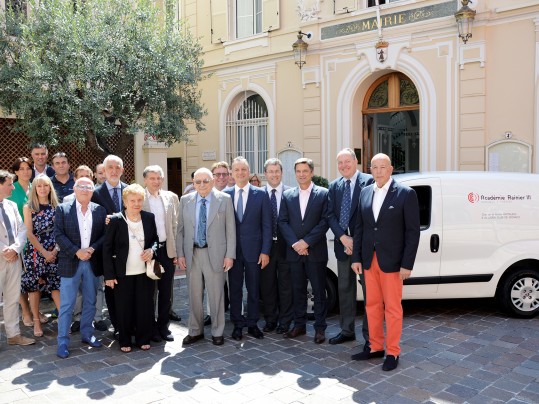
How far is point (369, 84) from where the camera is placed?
41.0 ft

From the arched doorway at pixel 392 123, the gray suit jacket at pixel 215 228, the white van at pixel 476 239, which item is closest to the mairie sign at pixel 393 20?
the arched doorway at pixel 392 123

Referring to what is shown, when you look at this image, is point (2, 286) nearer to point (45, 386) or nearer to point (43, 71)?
point (45, 386)

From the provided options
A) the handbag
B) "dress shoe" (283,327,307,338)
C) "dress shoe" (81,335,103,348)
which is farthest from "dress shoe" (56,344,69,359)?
"dress shoe" (283,327,307,338)

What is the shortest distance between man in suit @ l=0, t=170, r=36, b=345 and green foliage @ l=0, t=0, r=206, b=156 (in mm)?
2957

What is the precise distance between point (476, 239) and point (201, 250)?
10.8ft

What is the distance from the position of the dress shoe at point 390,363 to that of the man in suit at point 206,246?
5.84 feet

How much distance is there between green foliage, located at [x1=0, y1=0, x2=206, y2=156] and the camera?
8.34 m

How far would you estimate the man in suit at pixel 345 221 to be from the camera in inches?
216

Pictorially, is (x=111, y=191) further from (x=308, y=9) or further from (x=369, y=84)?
(x=308, y=9)

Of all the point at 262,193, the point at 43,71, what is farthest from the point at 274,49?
the point at 262,193

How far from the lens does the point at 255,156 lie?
14.7m

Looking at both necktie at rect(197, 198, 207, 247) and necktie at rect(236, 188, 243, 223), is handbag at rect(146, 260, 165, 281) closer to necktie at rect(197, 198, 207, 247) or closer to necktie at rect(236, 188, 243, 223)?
necktie at rect(197, 198, 207, 247)

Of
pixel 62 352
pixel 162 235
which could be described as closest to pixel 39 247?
pixel 62 352

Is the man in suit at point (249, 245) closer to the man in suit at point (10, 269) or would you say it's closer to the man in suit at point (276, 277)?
the man in suit at point (276, 277)
